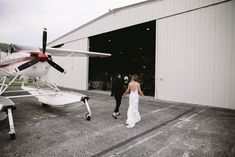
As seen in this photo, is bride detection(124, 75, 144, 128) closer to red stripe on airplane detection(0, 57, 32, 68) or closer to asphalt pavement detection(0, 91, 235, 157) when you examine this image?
asphalt pavement detection(0, 91, 235, 157)

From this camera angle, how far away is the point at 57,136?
13.6ft

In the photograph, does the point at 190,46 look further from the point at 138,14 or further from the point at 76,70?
the point at 76,70

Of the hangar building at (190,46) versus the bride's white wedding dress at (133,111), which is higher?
the hangar building at (190,46)

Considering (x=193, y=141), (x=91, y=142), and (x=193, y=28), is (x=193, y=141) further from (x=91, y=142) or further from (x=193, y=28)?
(x=193, y=28)

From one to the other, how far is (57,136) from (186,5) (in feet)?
28.1

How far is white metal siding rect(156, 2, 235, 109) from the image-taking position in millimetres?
7594

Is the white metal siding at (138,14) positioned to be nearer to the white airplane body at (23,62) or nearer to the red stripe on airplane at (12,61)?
the white airplane body at (23,62)

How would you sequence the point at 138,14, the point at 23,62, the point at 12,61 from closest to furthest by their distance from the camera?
the point at 23,62 → the point at 12,61 → the point at 138,14

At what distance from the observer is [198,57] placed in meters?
8.45

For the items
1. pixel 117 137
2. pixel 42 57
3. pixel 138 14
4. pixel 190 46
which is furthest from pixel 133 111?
pixel 138 14

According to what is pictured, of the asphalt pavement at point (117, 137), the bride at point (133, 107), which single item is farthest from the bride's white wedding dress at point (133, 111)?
the asphalt pavement at point (117, 137)

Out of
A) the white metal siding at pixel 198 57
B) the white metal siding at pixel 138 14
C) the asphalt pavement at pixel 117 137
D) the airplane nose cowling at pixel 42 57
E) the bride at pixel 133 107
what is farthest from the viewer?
the white metal siding at pixel 138 14

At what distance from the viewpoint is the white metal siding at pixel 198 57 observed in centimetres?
759

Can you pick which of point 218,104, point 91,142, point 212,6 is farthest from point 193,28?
point 91,142
